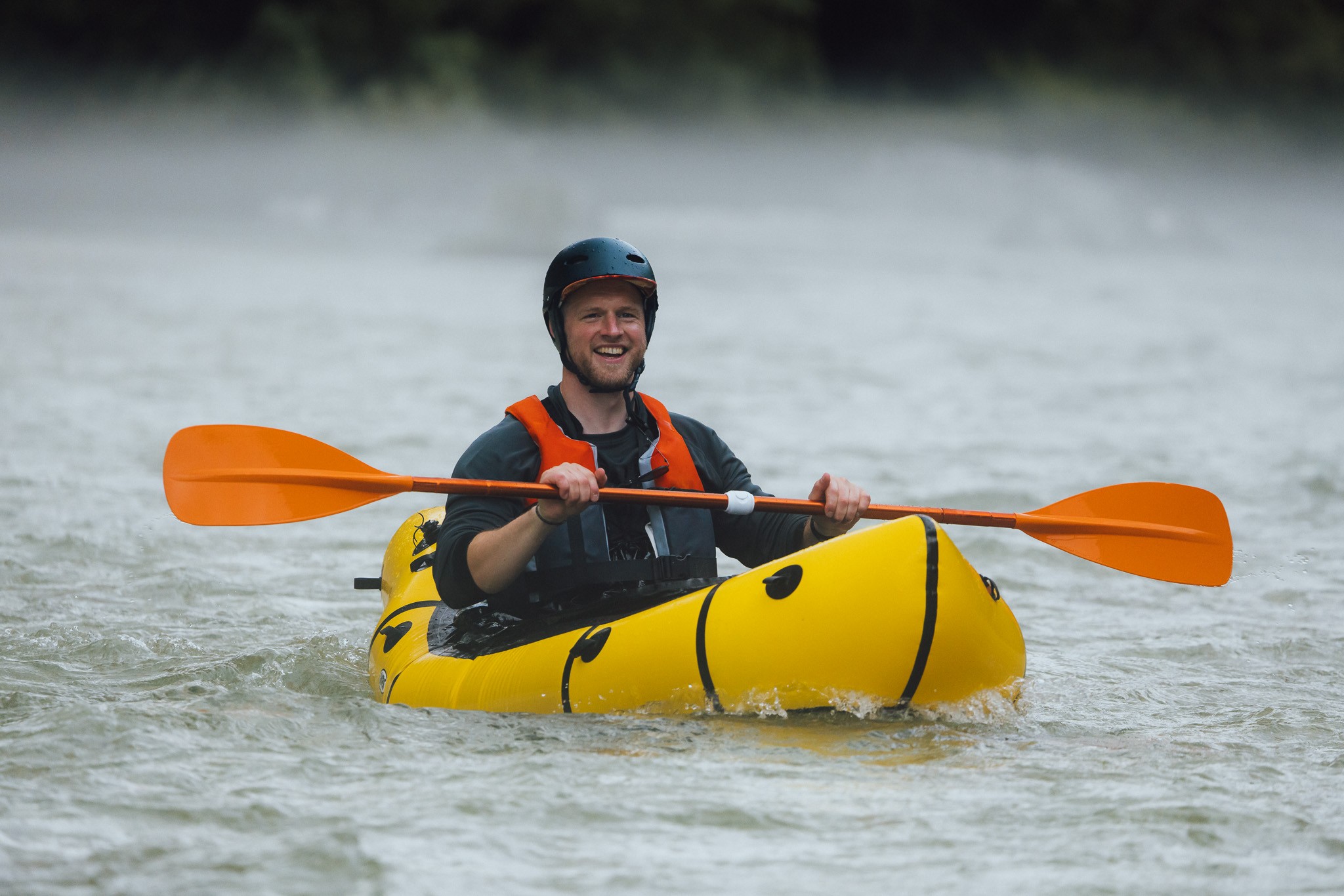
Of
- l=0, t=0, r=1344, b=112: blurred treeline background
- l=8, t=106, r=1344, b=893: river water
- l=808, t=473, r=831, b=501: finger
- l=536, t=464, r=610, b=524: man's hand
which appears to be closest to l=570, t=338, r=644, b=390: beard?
l=536, t=464, r=610, b=524: man's hand

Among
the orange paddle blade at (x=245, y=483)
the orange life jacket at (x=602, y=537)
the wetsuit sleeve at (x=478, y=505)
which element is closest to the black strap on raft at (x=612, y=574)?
the orange life jacket at (x=602, y=537)

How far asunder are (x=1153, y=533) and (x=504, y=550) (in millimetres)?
1847

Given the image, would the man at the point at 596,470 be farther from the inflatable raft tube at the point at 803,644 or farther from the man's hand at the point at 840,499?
the inflatable raft tube at the point at 803,644

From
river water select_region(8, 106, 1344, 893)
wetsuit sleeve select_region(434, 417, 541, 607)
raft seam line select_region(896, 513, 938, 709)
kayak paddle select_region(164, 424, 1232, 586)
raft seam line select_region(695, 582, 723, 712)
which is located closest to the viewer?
river water select_region(8, 106, 1344, 893)

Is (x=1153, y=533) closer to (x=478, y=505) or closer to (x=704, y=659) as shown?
(x=704, y=659)

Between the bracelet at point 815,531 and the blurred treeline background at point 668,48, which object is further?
the blurred treeline background at point 668,48

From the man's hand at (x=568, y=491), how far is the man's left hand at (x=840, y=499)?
0.57m

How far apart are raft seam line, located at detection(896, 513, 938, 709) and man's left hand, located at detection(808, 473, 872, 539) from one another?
0.32m

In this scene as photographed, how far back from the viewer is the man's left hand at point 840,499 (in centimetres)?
356

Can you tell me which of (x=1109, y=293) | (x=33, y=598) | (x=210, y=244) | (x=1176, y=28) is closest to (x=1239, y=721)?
(x=33, y=598)

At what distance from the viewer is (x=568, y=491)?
3.25 meters

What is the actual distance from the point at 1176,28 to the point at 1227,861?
4863 centimetres

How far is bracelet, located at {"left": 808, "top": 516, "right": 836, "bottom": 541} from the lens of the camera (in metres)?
3.72

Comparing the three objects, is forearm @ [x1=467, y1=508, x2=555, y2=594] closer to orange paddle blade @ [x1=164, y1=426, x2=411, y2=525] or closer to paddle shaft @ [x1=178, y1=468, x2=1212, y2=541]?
paddle shaft @ [x1=178, y1=468, x2=1212, y2=541]
